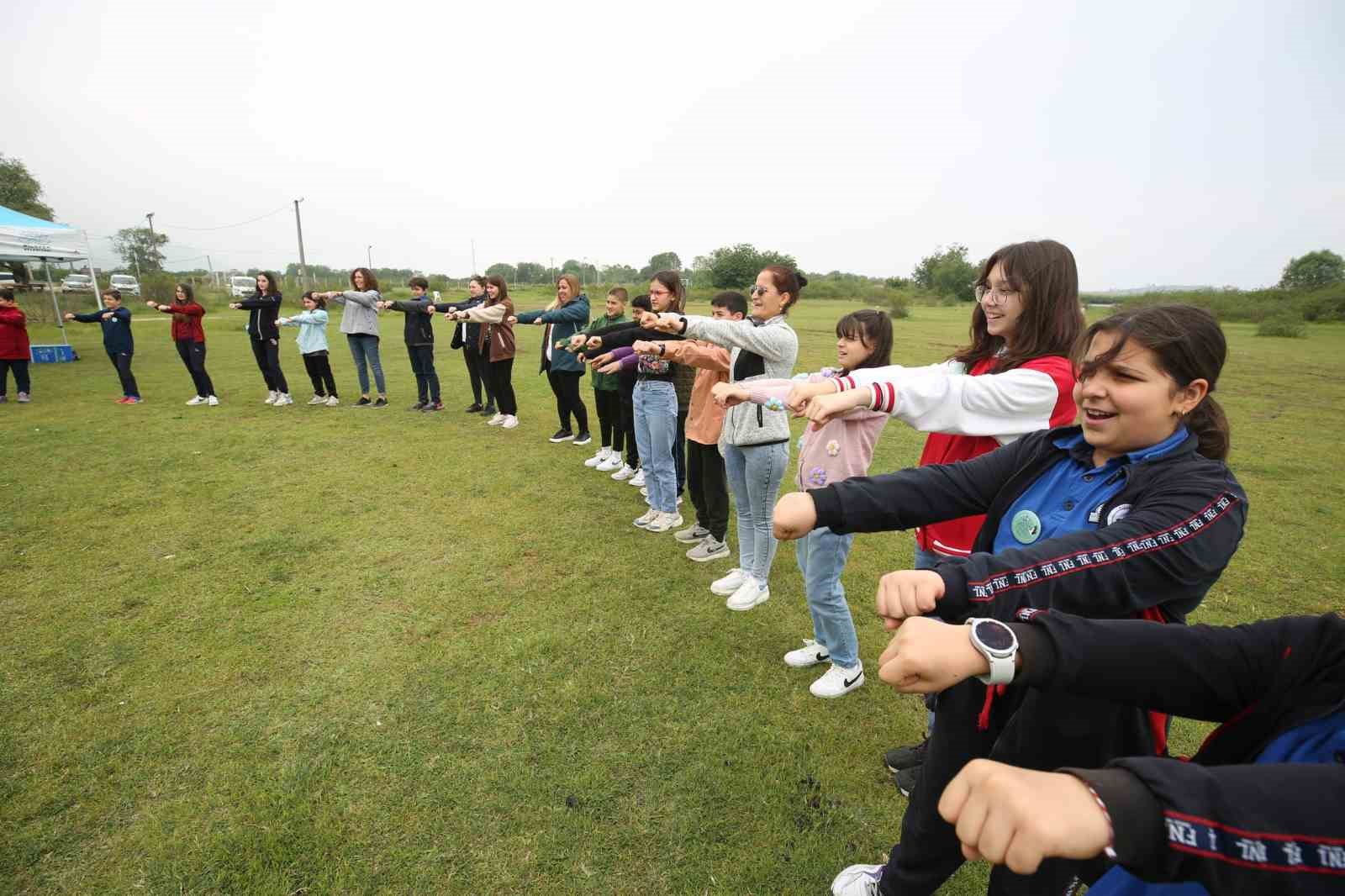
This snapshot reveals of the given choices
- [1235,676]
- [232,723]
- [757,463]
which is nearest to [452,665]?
[232,723]

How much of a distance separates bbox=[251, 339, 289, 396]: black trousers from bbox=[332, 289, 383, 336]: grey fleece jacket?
1.44m

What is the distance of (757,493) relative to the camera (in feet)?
12.8

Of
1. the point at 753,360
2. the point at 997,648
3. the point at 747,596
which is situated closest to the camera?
the point at 997,648

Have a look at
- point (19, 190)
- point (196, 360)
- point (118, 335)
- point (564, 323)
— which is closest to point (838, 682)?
point (564, 323)

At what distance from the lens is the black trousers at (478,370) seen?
9.03m

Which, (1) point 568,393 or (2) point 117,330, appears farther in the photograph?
(2) point 117,330

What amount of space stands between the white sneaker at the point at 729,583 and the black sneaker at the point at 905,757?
1.62 meters

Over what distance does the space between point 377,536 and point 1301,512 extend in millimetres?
9526

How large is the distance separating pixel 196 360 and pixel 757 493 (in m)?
10.4

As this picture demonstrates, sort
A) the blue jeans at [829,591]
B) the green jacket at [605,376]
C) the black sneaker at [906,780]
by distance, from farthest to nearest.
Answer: the green jacket at [605,376] → the blue jeans at [829,591] → the black sneaker at [906,780]

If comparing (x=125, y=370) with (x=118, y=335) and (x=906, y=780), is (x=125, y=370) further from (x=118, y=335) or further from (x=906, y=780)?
(x=906, y=780)

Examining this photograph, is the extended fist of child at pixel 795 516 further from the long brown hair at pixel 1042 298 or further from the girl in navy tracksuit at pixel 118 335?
the girl in navy tracksuit at pixel 118 335

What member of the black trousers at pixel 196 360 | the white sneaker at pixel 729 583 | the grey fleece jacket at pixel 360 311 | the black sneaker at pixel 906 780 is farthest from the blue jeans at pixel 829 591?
the black trousers at pixel 196 360

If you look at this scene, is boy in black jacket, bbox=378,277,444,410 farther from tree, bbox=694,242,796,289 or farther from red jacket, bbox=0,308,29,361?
tree, bbox=694,242,796,289
